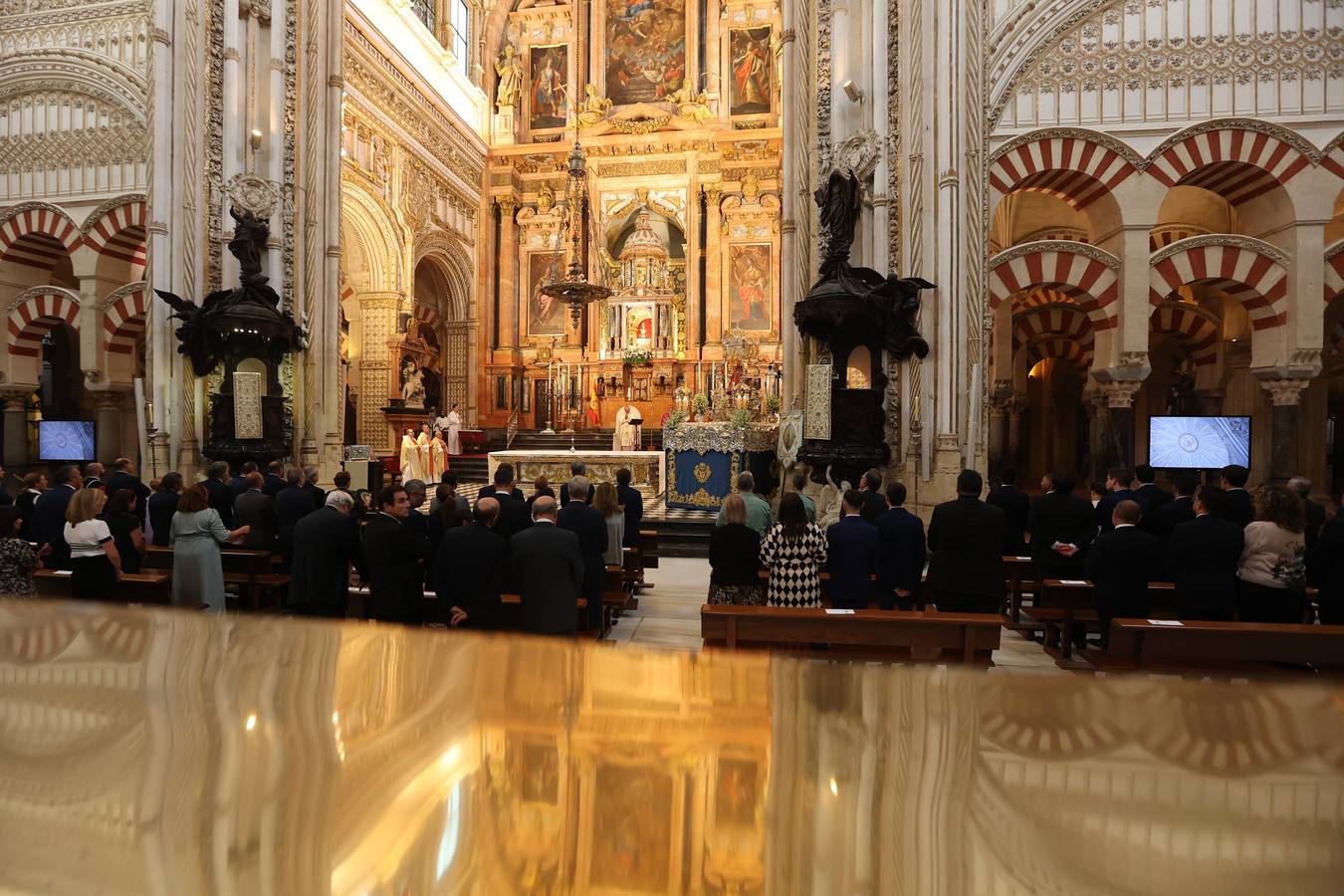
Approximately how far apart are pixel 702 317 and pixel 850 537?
17798 mm

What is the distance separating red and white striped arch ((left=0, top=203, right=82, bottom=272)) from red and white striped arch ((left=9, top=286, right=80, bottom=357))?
2.72 ft

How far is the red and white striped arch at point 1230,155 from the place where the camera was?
10008 mm

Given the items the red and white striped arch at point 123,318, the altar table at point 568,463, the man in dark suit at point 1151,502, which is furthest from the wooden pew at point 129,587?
the red and white striped arch at point 123,318

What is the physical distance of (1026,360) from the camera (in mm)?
15062

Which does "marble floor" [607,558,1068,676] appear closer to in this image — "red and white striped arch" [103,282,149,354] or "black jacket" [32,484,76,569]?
"black jacket" [32,484,76,569]

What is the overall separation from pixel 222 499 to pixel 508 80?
1922 centimetres

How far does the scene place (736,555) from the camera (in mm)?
4625

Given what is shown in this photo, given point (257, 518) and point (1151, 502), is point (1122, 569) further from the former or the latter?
point (257, 518)

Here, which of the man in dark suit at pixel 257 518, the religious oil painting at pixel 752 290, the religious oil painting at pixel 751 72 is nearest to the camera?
the man in dark suit at pixel 257 518

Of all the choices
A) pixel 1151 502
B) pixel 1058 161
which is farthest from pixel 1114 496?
pixel 1058 161

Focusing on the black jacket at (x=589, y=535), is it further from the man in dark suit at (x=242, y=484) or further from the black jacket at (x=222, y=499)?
the black jacket at (x=222, y=499)

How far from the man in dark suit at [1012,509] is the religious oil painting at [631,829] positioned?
5805 mm

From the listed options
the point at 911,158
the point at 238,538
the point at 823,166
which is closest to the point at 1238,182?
the point at 911,158

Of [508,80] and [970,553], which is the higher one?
[508,80]
